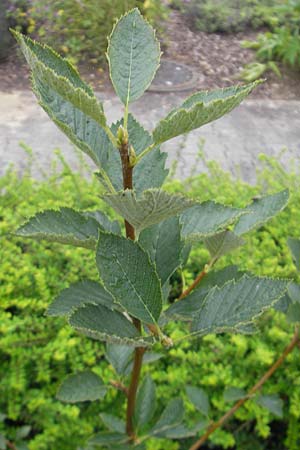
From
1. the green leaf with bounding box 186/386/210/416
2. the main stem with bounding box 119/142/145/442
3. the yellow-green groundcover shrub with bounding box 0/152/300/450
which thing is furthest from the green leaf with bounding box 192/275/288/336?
the yellow-green groundcover shrub with bounding box 0/152/300/450

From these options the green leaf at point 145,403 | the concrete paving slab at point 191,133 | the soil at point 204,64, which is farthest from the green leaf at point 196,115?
the soil at point 204,64

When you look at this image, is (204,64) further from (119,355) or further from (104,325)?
(104,325)

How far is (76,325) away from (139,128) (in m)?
0.30

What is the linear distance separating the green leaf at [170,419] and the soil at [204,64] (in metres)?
4.65

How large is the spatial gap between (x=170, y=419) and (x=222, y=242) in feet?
1.76

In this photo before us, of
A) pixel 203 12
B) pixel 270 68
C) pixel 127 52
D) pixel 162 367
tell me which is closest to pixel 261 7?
pixel 203 12

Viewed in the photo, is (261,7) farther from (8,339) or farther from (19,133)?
(8,339)

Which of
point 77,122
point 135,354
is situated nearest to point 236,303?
point 135,354

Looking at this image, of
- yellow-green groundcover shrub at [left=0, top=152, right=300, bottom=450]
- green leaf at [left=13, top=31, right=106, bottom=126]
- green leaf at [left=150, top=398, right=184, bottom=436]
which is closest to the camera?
green leaf at [left=13, top=31, right=106, bottom=126]

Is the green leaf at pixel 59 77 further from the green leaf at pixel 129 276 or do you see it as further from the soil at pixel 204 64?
the soil at pixel 204 64

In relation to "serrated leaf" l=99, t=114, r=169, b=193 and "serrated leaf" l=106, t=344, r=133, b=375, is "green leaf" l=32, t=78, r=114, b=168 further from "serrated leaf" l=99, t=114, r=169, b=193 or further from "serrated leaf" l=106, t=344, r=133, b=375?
"serrated leaf" l=106, t=344, r=133, b=375

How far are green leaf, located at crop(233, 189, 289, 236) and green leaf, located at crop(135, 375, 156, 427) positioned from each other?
490 mm

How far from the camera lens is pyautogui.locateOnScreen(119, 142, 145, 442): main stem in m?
0.61

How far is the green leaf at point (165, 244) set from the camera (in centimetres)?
76
